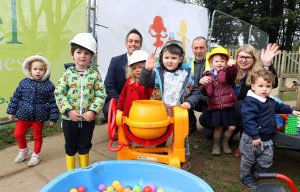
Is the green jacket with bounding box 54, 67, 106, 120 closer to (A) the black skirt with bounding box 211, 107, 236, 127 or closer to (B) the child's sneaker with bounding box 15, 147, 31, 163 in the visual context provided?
(B) the child's sneaker with bounding box 15, 147, 31, 163

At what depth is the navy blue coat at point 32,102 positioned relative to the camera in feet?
10.2

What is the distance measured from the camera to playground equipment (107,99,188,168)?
2354 millimetres

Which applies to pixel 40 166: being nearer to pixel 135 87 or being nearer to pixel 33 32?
pixel 135 87

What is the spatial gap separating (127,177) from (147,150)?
35cm

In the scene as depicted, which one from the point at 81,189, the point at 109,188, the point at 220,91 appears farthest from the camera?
the point at 220,91

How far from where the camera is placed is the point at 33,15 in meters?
3.94

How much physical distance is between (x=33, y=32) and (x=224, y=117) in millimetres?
2810

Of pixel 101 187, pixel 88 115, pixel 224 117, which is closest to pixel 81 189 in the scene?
pixel 101 187

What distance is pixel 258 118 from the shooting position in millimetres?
2686

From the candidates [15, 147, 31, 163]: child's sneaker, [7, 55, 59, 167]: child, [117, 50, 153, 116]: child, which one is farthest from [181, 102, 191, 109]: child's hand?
[15, 147, 31, 163]: child's sneaker

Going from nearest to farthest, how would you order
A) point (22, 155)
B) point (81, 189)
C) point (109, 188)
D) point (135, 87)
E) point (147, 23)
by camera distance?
1. point (81, 189)
2. point (109, 188)
3. point (135, 87)
4. point (22, 155)
5. point (147, 23)

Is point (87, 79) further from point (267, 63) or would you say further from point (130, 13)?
point (130, 13)

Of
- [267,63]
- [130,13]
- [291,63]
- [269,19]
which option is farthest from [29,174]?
[269,19]

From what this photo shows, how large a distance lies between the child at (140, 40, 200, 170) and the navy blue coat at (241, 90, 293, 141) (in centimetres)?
52
